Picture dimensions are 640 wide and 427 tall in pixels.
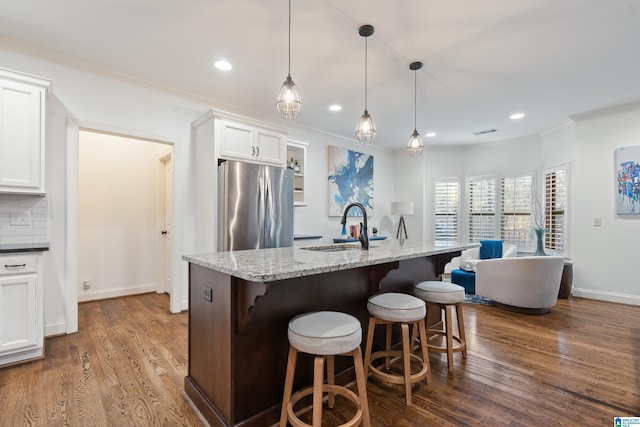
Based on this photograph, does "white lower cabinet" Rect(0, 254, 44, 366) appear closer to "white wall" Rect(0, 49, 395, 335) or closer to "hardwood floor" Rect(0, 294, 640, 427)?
"hardwood floor" Rect(0, 294, 640, 427)

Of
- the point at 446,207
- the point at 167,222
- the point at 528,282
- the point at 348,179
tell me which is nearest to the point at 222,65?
the point at 167,222

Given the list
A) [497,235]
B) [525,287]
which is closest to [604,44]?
[525,287]

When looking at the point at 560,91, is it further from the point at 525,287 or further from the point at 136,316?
the point at 136,316

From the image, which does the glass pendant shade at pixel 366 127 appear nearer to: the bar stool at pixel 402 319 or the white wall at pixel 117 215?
the bar stool at pixel 402 319

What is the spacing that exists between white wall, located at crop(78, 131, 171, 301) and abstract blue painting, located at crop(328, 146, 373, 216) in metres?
2.73

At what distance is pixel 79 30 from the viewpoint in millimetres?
2484

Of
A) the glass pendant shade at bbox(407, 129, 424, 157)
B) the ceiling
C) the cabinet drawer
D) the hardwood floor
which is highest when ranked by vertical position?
the ceiling

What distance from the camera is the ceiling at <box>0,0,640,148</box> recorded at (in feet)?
7.23

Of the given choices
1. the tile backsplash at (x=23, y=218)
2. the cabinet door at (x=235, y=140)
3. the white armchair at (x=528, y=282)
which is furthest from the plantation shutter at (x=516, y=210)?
the tile backsplash at (x=23, y=218)

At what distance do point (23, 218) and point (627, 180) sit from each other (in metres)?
6.95

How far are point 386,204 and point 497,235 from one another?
7.36ft

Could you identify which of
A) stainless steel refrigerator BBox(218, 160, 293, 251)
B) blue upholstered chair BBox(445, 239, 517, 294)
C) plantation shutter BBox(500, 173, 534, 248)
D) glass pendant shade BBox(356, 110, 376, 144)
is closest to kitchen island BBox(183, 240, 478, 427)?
glass pendant shade BBox(356, 110, 376, 144)

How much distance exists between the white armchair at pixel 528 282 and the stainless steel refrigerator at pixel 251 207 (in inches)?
107

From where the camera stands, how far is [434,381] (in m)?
2.13
